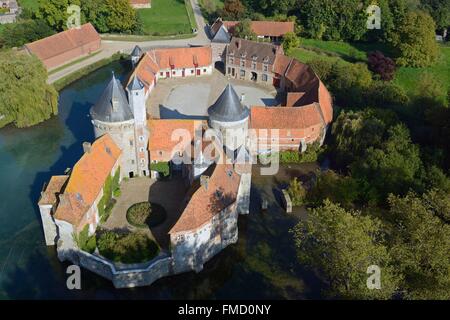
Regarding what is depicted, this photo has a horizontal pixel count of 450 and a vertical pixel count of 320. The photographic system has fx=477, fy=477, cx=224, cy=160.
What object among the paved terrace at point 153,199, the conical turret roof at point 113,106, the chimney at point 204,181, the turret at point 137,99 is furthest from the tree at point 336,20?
the chimney at point 204,181

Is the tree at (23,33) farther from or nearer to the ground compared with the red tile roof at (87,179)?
farther from the ground

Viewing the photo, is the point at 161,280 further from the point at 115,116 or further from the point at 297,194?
the point at 297,194

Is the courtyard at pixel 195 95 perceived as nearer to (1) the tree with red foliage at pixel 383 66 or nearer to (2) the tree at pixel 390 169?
(1) the tree with red foliage at pixel 383 66

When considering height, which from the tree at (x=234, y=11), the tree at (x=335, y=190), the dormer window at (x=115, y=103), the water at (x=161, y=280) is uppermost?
the tree at (x=234, y=11)

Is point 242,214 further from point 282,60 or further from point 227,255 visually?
point 282,60

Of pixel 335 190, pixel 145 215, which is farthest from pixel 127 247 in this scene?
pixel 335 190

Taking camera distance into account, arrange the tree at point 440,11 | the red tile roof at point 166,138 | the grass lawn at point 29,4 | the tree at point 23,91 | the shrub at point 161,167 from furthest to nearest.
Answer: the grass lawn at point 29,4 < the tree at point 440,11 < the tree at point 23,91 < the shrub at point 161,167 < the red tile roof at point 166,138

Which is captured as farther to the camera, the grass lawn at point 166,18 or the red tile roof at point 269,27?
the grass lawn at point 166,18

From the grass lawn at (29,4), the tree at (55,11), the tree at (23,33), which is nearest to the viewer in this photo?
the tree at (23,33)
